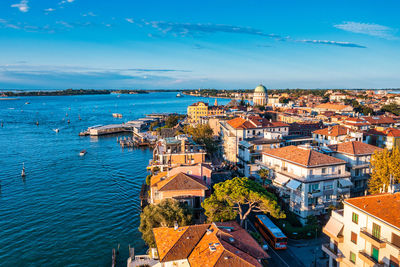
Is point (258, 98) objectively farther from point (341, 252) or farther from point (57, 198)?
point (341, 252)

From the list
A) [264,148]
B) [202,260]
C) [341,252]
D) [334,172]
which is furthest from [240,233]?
[264,148]

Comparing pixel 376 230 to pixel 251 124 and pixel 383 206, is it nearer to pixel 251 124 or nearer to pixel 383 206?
pixel 383 206

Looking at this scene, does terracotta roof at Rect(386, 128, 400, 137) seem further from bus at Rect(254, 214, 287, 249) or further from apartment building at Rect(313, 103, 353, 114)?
apartment building at Rect(313, 103, 353, 114)

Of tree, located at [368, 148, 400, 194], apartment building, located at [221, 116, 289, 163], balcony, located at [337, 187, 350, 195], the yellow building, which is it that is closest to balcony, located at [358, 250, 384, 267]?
tree, located at [368, 148, 400, 194]

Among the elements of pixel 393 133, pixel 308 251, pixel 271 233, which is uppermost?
pixel 393 133

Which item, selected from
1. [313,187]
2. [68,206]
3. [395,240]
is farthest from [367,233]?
[68,206]

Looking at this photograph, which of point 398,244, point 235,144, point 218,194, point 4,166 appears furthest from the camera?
point 4,166
